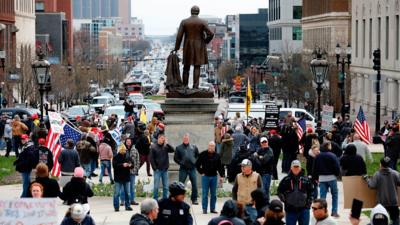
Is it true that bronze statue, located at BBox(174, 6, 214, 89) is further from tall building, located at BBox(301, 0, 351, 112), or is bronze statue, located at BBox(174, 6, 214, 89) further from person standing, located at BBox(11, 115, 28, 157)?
tall building, located at BBox(301, 0, 351, 112)

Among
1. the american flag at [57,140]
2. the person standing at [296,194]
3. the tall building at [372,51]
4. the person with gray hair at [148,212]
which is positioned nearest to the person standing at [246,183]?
the person standing at [296,194]

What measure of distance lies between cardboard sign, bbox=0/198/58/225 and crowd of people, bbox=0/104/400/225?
0.24 meters

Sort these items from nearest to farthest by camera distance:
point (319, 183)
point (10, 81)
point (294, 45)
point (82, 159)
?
point (319, 183) → point (82, 159) → point (10, 81) → point (294, 45)

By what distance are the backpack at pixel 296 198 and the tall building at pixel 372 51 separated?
158 feet

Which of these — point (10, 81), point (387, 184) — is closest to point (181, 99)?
point (387, 184)

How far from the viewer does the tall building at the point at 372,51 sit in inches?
2916

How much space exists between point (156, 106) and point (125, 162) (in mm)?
40391

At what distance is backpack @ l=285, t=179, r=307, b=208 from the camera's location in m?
19.9

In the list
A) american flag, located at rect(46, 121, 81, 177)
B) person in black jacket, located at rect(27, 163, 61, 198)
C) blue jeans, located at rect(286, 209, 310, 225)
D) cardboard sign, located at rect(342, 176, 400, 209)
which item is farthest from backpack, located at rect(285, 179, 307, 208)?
american flag, located at rect(46, 121, 81, 177)

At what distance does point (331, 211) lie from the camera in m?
25.4

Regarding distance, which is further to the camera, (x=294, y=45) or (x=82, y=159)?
(x=294, y=45)

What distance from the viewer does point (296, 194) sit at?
65.3 feet

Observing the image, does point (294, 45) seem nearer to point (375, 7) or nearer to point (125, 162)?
point (375, 7)

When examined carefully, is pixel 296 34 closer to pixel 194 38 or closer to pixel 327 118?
pixel 327 118
